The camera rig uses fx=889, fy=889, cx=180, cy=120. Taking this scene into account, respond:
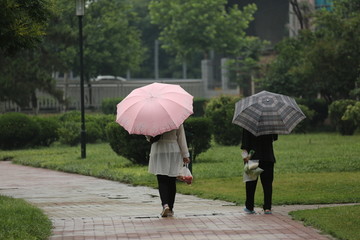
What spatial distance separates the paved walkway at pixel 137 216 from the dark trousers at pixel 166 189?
0.86ft

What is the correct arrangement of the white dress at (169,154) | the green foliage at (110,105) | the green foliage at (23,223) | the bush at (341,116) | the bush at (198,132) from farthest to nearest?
the green foliage at (110,105)
the bush at (341,116)
the bush at (198,132)
the white dress at (169,154)
the green foliage at (23,223)

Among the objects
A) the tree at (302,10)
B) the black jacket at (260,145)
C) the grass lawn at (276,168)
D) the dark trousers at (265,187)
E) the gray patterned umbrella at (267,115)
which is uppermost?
the tree at (302,10)

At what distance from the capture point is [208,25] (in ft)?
194

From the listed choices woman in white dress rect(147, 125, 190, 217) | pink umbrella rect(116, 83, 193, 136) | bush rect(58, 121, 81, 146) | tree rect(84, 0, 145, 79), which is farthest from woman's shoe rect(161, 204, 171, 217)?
A: tree rect(84, 0, 145, 79)

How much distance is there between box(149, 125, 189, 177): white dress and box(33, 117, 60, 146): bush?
62.7ft

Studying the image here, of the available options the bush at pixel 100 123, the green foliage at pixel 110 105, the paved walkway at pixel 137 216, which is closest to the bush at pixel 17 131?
the bush at pixel 100 123

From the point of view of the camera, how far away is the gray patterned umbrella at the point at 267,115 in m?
13.0

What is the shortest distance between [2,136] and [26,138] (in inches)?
36.1

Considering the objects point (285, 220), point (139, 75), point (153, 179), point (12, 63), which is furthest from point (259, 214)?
point (139, 75)

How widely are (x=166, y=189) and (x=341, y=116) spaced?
2077 cm

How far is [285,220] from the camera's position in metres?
12.4

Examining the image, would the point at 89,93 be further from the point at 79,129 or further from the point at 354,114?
the point at 354,114

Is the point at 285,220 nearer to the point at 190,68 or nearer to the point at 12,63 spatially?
the point at 12,63

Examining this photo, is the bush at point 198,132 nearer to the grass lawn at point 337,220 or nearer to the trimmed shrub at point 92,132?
the grass lawn at point 337,220
